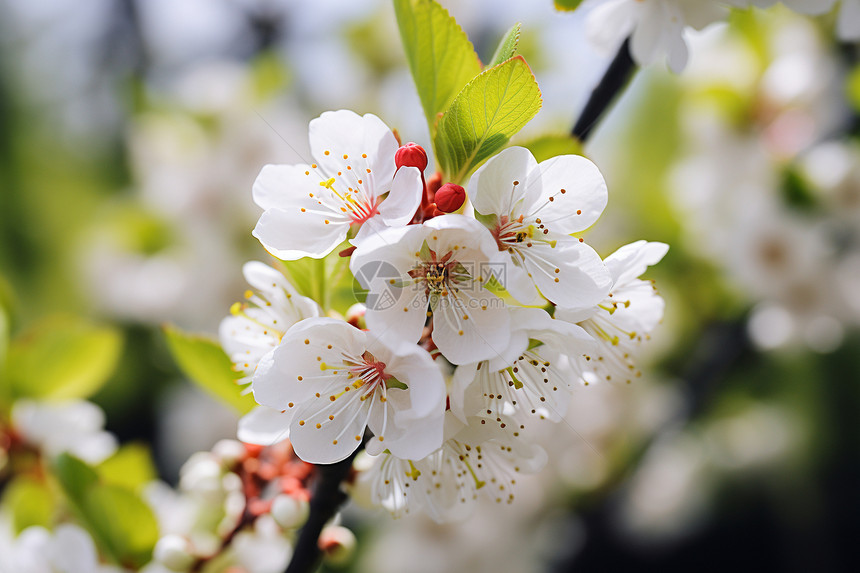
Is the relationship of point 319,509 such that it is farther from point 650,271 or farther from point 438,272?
point 650,271

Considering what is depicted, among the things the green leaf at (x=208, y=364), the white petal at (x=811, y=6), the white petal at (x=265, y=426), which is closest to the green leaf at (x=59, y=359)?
the green leaf at (x=208, y=364)

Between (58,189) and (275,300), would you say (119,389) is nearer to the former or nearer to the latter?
(58,189)

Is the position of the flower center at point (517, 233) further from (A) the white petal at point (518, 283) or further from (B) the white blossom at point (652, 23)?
(B) the white blossom at point (652, 23)

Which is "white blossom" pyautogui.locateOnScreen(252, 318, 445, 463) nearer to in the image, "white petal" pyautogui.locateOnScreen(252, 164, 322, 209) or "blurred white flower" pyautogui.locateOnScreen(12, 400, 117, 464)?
"white petal" pyautogui.locateOnScreen(252, 164, 322, 209)

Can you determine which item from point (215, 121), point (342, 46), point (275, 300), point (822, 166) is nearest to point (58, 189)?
point (215, 121)

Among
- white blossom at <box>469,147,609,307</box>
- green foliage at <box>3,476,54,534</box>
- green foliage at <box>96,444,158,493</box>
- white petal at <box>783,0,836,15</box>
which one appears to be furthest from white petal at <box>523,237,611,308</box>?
green foliage at <box>3,476,54,534</box>
